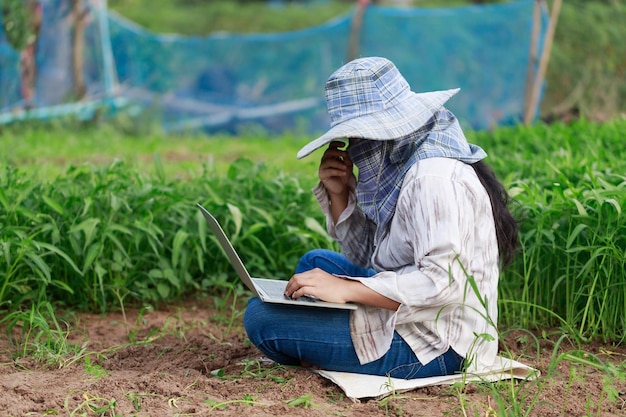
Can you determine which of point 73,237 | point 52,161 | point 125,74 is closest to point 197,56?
point 125,74

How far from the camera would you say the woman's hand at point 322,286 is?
256 centimetres

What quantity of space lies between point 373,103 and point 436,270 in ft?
1.69

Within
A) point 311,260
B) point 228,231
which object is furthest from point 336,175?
point 228,231

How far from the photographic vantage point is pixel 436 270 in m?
2.46

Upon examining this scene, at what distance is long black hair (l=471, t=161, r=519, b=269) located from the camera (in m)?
2.71

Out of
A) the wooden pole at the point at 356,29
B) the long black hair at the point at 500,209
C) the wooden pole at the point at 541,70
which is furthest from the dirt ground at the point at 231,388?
the wooden pole at the point at 356,29

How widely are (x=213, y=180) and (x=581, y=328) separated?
5.93ft

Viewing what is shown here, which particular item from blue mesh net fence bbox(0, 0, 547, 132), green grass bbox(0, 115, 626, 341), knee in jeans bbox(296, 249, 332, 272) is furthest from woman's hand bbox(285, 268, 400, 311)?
blue mesh net fence bbox(0, 0, 547, 132)

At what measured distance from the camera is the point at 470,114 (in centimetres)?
866

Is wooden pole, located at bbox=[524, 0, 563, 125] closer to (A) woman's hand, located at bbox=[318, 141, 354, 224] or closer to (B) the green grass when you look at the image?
(B) the green grass

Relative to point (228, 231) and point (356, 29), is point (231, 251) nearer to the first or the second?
point (228, 231)

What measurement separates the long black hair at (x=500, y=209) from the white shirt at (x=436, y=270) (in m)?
Result: 0.09

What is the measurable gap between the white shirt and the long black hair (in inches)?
3.6

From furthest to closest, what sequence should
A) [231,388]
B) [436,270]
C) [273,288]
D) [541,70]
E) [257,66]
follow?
[257,66]
[541,70]
[273,288]
[231,388]
[436,270]
